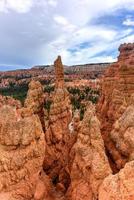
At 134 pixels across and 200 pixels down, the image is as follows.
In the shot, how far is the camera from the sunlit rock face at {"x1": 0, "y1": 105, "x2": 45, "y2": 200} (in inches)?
614

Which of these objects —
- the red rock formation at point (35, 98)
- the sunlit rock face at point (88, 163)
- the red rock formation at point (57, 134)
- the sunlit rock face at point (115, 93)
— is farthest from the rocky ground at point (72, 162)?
the sunlit rock face at point (115, 93)

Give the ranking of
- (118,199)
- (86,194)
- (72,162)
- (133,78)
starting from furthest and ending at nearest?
1. (133,78)
2. (72,162)
3. (86,194)
4. (118,199)

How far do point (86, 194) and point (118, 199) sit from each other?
3388mm

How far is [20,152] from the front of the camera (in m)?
16.1

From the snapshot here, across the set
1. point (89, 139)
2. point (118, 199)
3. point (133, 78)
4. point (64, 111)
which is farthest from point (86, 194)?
point (133, 78)

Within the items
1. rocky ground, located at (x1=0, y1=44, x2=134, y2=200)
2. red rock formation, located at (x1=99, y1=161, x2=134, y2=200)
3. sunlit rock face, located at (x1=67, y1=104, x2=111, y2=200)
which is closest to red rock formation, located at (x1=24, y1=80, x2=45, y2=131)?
rocky ground, located at (x1=0, y1=44, x2=134, y2=200)

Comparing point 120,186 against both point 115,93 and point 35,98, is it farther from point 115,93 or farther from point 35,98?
point 115,93

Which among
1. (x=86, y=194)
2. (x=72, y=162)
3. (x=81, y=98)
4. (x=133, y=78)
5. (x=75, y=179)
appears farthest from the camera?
(x=81, y=98)

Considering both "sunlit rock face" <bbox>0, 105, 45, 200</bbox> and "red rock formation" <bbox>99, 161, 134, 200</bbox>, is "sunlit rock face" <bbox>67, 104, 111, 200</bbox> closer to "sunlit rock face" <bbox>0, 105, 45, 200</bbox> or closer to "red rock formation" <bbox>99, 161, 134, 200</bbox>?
"sunlit rock face" <bbox>0, 105, 45, 200</bbox>

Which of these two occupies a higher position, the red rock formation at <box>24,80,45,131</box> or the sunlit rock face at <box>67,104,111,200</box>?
the red rock formation at <box>24,80,45,131</box>

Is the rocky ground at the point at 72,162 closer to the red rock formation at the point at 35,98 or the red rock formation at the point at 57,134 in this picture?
the red rock formation at the point at 57,134

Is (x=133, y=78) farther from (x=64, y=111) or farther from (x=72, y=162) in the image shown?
(x=72, y=162)

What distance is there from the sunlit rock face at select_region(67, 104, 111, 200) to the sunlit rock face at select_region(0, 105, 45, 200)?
162 centimetres

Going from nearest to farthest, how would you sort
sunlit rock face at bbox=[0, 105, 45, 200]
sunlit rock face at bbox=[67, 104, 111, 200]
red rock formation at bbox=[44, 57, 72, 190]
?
sunlit rock face at bbox=[67, 104, 111, 200]
sunlit rock face at bbox=[0, 105, 45, 200]
red rock formation at bbox=[44, 57, 72, 190]
